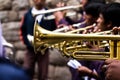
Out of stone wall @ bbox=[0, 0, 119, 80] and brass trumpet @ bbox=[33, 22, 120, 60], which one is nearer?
brass trumpet @ bbox=[33, 22, 120, 60]

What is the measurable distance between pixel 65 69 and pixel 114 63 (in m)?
5.28

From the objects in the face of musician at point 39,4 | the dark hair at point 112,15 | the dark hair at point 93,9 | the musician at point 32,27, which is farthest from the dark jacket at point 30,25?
the dark hair at point 112,15

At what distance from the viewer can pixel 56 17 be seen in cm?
681

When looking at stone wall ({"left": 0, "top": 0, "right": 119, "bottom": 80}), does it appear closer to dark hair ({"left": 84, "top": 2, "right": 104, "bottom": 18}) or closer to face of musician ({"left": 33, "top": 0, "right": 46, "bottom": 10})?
face of musician ({"left": 33, "top": 0, "right": 46, "bottom": 10})

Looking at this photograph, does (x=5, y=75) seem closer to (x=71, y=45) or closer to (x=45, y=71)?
(x=71, y=45)

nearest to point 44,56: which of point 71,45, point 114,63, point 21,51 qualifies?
point 21,51

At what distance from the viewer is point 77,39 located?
3.39m

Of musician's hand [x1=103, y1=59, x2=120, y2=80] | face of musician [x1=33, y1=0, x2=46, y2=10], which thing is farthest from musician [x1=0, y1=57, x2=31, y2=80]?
face of musician [x1=33, y1=0, x2=46, y2=10]

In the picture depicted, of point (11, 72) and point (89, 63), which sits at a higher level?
point (11, 72)

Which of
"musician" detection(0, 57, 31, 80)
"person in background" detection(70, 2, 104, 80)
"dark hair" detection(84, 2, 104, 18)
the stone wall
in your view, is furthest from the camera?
the stone wall

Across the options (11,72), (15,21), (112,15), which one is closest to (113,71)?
(11,72)

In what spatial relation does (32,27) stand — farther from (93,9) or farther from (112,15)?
(112,15)

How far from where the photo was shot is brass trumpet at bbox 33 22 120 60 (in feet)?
10.9

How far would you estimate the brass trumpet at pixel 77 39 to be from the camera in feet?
10.9
